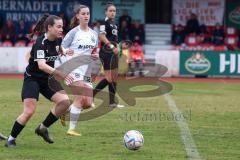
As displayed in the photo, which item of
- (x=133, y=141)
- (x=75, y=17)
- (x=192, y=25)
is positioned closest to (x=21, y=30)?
(x=192, y=25)

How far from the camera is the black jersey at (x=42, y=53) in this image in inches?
379

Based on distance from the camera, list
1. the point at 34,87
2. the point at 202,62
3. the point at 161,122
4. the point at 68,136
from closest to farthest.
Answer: the point at 34,87 → the point at 68,136 → the point at 161,122 → the point at 202,62

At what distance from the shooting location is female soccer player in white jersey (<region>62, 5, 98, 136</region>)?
11227mm

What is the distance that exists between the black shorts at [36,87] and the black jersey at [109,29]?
181 inches

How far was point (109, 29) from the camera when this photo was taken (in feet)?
48.1

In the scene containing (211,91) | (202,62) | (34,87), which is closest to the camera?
(34,87)

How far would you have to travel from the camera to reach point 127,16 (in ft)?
93.6

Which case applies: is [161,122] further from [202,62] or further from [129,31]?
[129,31]

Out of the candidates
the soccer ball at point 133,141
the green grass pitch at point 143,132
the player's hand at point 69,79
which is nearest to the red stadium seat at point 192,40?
the green grass pitch at point 143,132

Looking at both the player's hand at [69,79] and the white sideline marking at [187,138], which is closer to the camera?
the white sideline marking at [187,138]

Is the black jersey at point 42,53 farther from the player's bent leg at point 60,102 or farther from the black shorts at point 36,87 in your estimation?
the player's bent leg at point 60,102

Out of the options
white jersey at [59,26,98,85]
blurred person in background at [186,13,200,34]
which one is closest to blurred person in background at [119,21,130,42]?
blurred person in background at [186,13,200,34]

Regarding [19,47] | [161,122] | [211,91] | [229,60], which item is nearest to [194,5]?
[229,60]

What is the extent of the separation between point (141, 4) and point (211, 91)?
12092 millimetres
